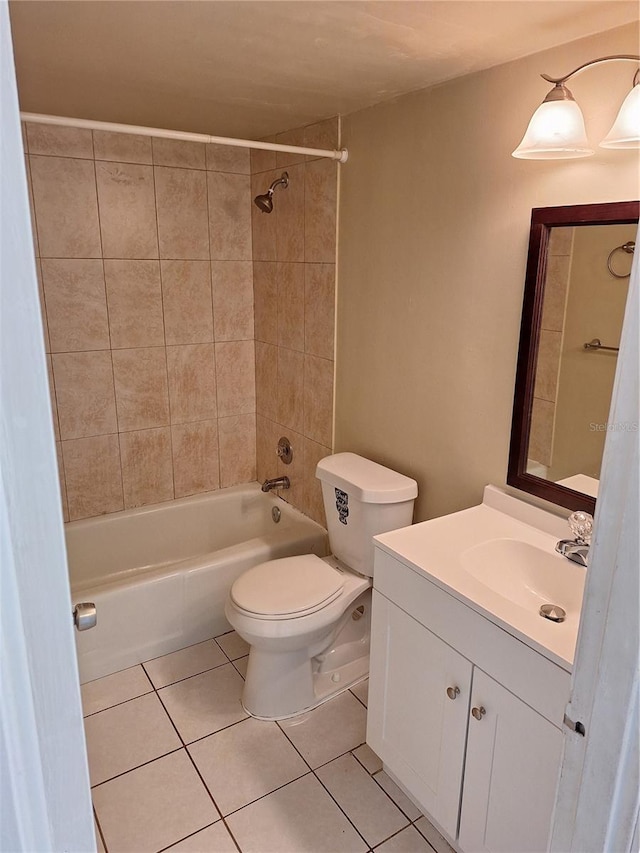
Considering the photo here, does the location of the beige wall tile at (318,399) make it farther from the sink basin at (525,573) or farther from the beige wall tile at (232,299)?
the sink basin at (525,573)

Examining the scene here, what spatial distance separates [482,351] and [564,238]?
418 mm

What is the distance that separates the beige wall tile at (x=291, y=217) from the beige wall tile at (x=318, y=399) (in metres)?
0.49

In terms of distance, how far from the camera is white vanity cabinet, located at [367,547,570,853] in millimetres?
1332

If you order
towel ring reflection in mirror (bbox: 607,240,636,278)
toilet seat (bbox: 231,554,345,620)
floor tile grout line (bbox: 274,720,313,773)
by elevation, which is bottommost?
floor tile grout line (bbox: 274,720,313,773)

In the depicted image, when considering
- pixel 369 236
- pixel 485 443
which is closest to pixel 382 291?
pixel 369 236

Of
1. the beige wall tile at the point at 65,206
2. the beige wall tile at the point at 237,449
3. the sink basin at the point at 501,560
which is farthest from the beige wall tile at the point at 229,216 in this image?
the sink basin at the point at 501,560

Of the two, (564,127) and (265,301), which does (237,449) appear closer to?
(265,301)

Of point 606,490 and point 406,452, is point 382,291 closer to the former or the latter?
point 406,452

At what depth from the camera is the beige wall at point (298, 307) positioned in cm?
256

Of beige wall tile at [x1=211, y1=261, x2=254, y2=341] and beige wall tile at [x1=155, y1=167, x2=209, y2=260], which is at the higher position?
beige wall tile at [x1=155, y1=167, x2=209, y2=260]

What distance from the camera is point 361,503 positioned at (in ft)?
7.22

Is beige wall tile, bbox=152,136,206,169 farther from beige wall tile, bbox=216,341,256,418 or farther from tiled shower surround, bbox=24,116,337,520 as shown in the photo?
beige wall tile, bbox=216,341,256,418

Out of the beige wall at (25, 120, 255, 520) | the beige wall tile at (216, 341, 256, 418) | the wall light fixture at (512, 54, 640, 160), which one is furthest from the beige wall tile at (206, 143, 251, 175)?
the wall light fixture at (512, 54, 640, 160)

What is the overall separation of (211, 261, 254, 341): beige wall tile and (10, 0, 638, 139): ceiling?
94 centimetres
